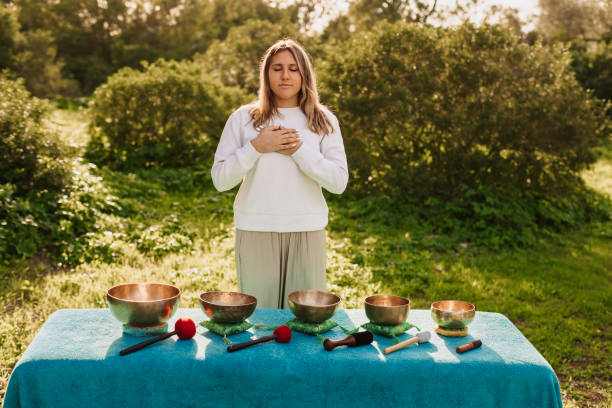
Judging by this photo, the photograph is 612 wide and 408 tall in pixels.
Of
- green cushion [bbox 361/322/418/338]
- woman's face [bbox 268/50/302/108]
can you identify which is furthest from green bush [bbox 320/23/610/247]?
green cushion [bbox 361/322/418/338]

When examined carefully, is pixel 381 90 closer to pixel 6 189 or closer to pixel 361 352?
pixel 6 189

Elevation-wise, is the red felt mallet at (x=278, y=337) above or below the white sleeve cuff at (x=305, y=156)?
below

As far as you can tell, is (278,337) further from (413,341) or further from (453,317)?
(453,317)

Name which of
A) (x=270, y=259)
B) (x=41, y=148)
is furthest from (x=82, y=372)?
(x=41, y=148)

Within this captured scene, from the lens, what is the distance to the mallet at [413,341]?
2165 millimetres

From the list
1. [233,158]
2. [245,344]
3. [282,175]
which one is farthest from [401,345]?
[233,158]

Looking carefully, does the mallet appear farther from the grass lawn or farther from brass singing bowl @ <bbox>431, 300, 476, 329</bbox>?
the grass lawn

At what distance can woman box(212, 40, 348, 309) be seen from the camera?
2.88 m

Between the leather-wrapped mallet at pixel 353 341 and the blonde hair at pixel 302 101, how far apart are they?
1.20m

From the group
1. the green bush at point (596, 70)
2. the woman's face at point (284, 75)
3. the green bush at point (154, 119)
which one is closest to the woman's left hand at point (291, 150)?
the woman's face at point (284, 75)

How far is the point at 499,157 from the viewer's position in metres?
8.15

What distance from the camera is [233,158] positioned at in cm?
288

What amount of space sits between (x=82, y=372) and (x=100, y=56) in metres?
30.6

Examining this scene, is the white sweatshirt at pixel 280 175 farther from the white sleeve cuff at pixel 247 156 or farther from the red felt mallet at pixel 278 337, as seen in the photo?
the red felt mallet at pixel 278 337
